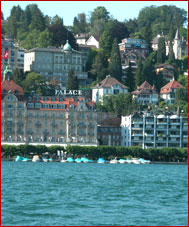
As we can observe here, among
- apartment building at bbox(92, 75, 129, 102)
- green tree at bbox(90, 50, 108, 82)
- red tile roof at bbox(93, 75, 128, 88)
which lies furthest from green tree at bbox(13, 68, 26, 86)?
green tree at bbox(90, 50, 108, 82)

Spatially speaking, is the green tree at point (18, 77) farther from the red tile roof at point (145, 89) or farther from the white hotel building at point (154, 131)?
the red tile roof at point (145, 89)

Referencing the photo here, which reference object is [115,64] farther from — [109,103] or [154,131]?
[154,131]

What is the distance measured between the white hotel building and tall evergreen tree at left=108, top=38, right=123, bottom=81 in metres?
27.1

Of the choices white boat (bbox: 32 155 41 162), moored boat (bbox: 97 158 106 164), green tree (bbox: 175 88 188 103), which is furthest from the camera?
green tree (bbox: 175 88 188 103)

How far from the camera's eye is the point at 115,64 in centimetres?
19412

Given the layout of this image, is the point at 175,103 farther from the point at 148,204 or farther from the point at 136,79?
the point at 148,204

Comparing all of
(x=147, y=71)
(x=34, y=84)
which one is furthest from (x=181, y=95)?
(x=34, y=84)

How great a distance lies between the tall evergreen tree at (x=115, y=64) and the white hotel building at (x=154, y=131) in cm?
2714

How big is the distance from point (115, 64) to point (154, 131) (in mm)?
30615

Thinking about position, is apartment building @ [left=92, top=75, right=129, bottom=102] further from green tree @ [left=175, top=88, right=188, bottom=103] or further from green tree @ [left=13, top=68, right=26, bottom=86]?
green tree @ [left=13, top=68, right=26, bottom=86]

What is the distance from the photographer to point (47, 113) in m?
163

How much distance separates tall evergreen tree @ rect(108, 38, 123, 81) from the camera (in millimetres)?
193375

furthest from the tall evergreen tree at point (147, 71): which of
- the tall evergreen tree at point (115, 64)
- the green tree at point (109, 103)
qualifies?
the green tree at point (109, 103)

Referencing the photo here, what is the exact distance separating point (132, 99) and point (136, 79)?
42.6ft
